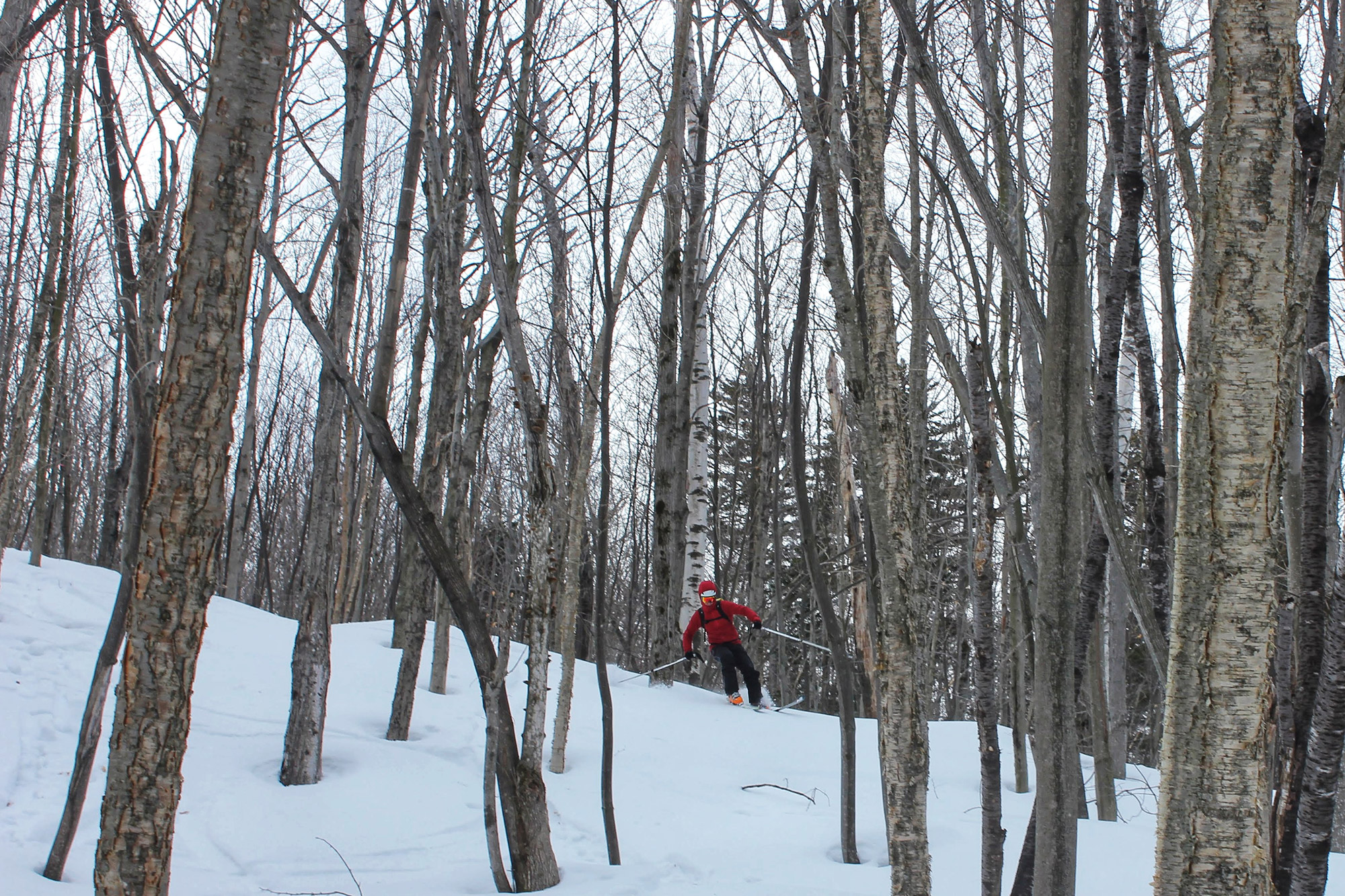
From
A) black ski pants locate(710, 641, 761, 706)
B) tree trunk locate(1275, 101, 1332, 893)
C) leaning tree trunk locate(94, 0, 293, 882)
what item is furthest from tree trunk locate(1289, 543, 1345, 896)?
black ski pants locate(710, 641, 761, 706)

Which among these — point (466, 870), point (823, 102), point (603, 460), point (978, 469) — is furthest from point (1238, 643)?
point (466, 870)

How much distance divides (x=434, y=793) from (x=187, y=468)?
3.83 metres

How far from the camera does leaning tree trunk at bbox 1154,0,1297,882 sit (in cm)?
143

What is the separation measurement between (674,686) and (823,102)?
7288mm

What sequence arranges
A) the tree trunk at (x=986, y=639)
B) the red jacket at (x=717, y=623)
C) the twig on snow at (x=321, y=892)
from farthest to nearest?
the red jacket at (x=717, y=623) < the twig on snow at (x=321, y=892) < the tree trunk at (x=986, y=639)

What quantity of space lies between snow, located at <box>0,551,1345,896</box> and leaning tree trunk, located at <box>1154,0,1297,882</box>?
2950mm

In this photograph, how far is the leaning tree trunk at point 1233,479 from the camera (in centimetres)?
143

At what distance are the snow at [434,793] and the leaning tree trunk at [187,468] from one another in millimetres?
2063

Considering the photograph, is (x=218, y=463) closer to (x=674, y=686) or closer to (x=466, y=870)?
(x=466, y=870)

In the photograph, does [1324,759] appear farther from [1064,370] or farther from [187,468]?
[187,468]

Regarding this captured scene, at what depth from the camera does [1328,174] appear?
2.41 metres

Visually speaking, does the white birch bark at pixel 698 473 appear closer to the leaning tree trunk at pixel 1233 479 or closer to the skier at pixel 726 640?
the skier at pixel 726 640

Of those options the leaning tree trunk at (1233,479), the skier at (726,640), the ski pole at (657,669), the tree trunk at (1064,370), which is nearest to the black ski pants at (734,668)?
the skier at (726,640)

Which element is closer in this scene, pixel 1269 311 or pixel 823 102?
pixel 1269 311
